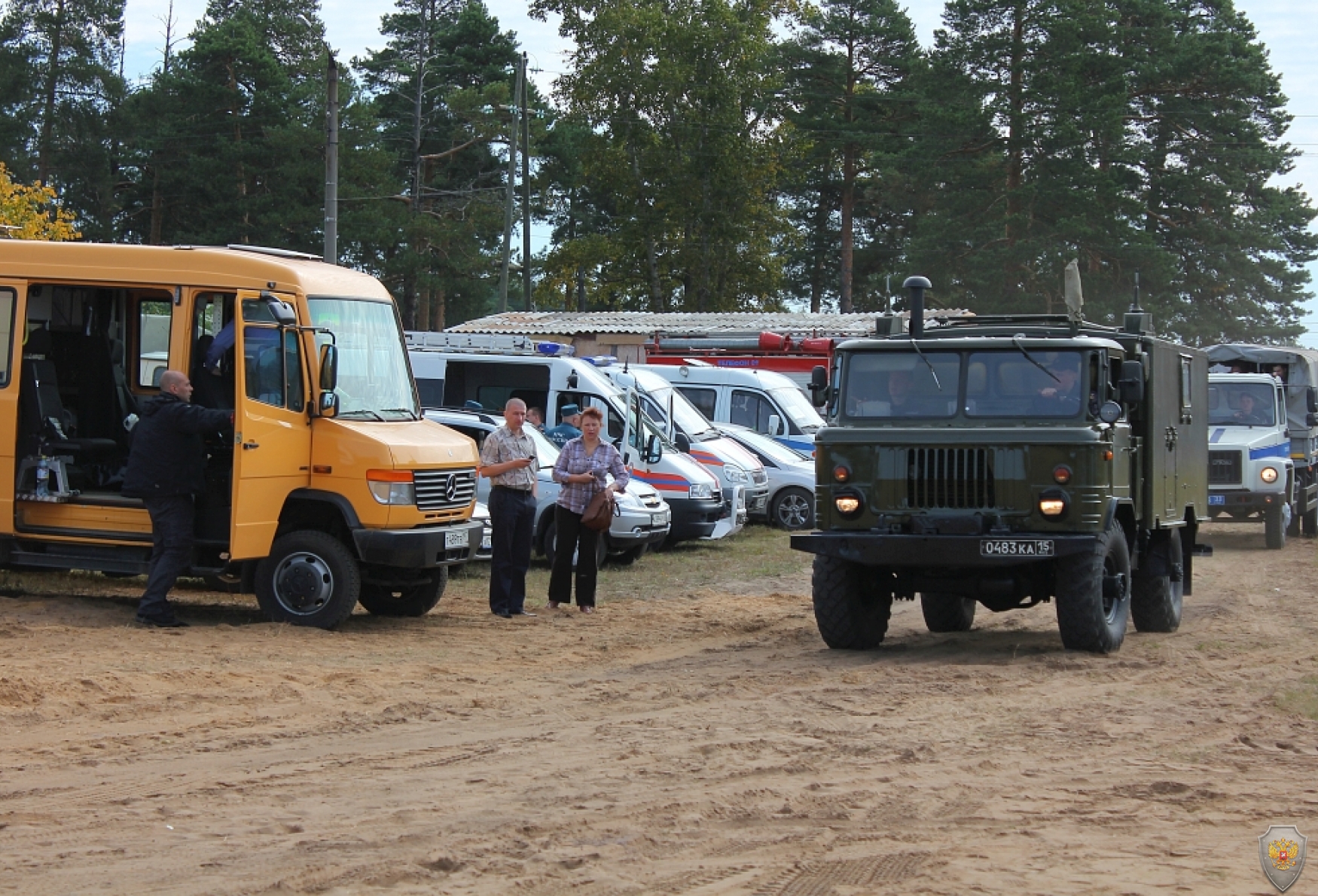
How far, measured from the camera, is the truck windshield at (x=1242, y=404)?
2202cm

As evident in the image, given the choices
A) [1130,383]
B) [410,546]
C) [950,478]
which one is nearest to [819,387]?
[950,478]

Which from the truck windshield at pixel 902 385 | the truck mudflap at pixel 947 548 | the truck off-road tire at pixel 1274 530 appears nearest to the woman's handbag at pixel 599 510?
the truck windshield at pixel 902 385

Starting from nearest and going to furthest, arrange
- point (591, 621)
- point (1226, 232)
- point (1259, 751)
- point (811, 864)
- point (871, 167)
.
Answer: point (811, 864), point (1259, 751), point (591, 621), point (1226, 232), point (871, 167)

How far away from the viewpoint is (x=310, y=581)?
463 inches

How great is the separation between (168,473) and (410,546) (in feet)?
6.13

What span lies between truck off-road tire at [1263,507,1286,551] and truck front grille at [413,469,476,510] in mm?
13152

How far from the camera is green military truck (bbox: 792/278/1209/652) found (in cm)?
1049

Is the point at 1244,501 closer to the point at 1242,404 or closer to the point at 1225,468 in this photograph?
the point at 1225,468

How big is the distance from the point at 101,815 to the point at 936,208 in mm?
42661

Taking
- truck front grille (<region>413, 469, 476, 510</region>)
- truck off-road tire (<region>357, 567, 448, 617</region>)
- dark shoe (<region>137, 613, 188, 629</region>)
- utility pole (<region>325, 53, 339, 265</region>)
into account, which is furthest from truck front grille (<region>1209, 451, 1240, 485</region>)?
dark shoe (<region>137, 613, 188, 629</region>)

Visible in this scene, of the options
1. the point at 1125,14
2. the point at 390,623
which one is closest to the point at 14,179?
the point at 1125,14

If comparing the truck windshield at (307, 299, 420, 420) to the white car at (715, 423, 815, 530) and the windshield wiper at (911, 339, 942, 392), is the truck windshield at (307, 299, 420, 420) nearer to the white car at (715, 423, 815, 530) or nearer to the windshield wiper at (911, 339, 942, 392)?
the windshield wiper at (911, 339, 942, 392)

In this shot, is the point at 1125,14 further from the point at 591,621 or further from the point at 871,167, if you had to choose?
the point at 591,621

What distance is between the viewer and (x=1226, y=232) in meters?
44.8
